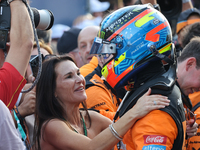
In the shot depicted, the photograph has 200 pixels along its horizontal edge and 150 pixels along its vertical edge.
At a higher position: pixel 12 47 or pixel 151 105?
pixel 12 47

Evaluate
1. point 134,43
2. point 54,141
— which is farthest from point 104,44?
point 54,141

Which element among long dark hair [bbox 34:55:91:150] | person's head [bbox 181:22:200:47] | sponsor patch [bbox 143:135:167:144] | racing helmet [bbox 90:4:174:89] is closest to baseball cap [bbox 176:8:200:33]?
person's head [bbox 181:22:200:47]

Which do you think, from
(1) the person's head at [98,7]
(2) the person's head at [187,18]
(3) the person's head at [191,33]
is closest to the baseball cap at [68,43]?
(2) the person's head at [187,18]

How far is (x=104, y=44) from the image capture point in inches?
86.3

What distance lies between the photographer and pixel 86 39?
4.71 metres

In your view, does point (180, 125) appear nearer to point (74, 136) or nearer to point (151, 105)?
point (151, 105)

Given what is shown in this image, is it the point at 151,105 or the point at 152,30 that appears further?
the point at 152,30

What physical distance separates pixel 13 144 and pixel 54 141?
1075 mm

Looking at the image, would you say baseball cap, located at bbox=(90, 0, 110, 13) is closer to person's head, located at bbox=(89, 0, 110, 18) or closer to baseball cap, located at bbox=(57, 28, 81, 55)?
person's head, located at bbox=(89, 0, 110, 18)

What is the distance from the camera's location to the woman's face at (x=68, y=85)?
2.83 metres

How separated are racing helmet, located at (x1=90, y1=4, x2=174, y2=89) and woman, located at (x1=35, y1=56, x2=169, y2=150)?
60 cm

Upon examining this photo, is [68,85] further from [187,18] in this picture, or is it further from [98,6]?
[98,6]

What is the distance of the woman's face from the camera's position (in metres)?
2.83

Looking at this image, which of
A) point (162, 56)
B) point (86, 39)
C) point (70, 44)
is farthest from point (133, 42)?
point (70, 44)
